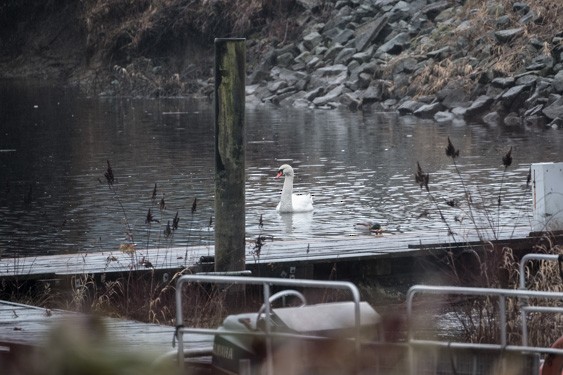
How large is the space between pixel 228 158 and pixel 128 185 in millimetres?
14083

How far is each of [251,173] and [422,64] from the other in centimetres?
1942

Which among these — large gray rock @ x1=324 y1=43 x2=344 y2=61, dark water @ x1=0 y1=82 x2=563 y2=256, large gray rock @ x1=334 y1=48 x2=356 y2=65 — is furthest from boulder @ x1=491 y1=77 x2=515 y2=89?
large gray rock @ x1=324 y1=43 x2=344 y2=61

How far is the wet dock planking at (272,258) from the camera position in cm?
1124

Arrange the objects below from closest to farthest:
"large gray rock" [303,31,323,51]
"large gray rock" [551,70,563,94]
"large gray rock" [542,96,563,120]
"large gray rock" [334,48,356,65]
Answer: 1. "large gray rock" [542,96,563,120]
2. "large gray rock" [551,70,563,94]
3. "large gray rock" [334,48,356,65]
4. "large gray rock" [303,31,323,51]

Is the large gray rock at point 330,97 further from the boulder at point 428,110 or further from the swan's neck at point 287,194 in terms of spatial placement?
the swan's neck at point 287,194

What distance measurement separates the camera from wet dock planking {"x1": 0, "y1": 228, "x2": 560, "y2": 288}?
11.2 m

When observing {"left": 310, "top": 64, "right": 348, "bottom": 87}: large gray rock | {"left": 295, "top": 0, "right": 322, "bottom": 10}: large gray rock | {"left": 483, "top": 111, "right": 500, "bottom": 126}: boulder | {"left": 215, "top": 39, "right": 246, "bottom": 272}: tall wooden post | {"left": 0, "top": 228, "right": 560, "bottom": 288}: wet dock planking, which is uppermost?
{"left": 295, "top": 0, "right": 322, "bottom": 10}: large gray rock

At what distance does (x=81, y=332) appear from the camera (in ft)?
5.28

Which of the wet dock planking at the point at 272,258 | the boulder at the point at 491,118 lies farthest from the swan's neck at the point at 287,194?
the boulder at the point at 491,118

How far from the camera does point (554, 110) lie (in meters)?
36.4

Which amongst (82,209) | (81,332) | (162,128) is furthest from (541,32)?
(81,332)

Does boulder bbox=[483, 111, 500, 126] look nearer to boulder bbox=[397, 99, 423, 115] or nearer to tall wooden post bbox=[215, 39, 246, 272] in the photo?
boulder bbox=[397, 99, 423, 115]

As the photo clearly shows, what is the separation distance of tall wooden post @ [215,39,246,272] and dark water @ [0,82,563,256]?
1781 millimetres

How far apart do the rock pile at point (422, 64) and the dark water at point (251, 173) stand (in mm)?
1840
